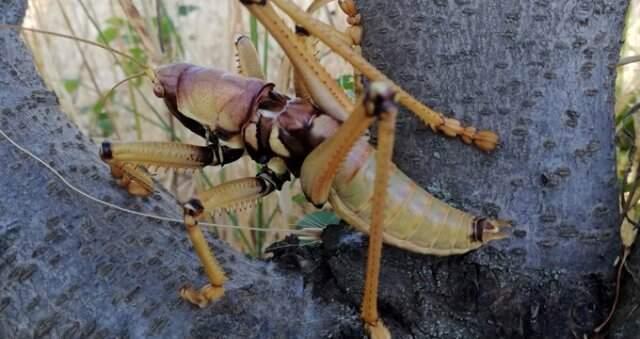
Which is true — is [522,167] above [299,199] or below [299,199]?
above

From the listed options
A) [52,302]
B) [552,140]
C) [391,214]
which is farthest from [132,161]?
[552,140]

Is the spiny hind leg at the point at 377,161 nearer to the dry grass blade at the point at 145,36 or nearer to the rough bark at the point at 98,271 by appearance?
the rough bark at the point at 98,271

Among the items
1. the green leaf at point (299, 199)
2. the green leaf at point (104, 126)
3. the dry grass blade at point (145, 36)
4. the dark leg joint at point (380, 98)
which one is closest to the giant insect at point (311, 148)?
the dark leg joint at point (380, 98)

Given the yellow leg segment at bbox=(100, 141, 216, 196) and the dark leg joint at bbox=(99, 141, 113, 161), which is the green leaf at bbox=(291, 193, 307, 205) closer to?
the yellow leg segment at bbox=(100, 141, 216, 196)

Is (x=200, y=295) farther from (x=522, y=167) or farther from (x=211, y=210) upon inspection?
(x=522, y=167)

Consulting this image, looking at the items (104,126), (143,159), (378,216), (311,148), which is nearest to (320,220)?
(311,148)

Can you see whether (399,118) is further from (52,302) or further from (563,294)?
(52,302)

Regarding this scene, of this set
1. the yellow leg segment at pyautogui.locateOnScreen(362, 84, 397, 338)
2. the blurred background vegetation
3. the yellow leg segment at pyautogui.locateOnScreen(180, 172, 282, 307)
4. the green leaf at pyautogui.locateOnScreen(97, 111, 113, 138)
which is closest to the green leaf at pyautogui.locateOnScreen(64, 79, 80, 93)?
the blurred background vegetation
